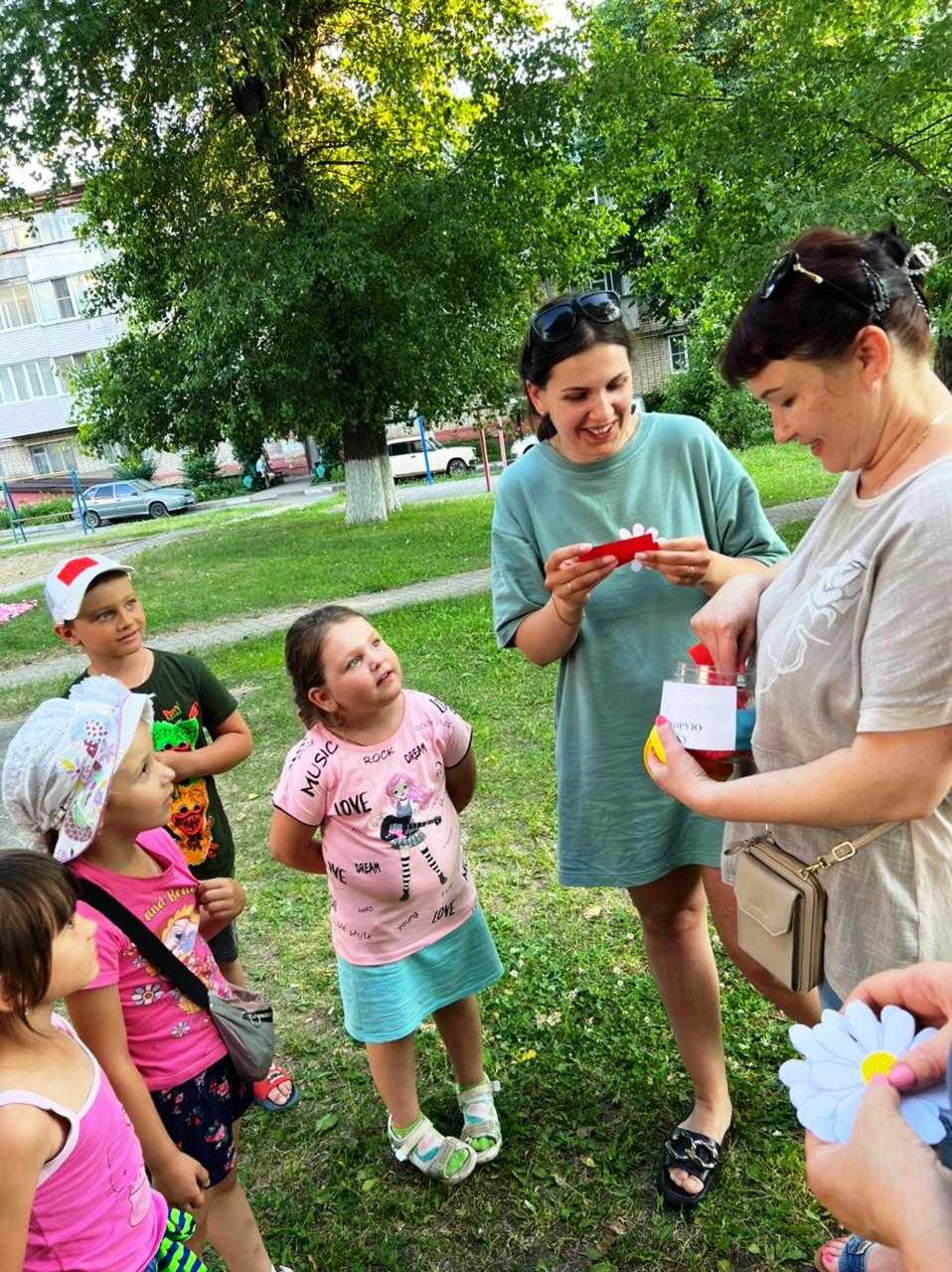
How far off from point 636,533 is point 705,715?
531 millimetres

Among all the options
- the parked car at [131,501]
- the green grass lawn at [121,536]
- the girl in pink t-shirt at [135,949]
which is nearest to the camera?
the girl in pink t-shirt at [135,949]

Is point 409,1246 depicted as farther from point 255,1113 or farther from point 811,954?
point 811,954

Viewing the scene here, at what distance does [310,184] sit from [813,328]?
1537 centimetres

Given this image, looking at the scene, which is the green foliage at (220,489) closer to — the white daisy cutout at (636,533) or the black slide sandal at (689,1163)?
the white daisy cutout at (636,533)

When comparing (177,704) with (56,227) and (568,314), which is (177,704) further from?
(56,227)

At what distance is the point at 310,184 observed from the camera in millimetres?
14680

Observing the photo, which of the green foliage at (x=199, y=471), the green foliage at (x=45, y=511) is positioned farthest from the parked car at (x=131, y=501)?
the green foliage at (x=199, y=471)

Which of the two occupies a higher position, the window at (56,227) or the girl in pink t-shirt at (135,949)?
the window at (56,227)

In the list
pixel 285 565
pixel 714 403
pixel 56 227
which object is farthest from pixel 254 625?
pixel 56 227

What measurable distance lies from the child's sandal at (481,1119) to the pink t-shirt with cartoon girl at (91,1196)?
1.09 metres

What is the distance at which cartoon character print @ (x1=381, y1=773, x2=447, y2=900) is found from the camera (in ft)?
7.36

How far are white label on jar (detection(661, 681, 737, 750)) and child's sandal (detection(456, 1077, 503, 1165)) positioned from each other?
4.79 ft

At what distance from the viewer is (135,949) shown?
6.15 ft

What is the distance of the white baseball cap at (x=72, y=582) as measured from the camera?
266 cm
